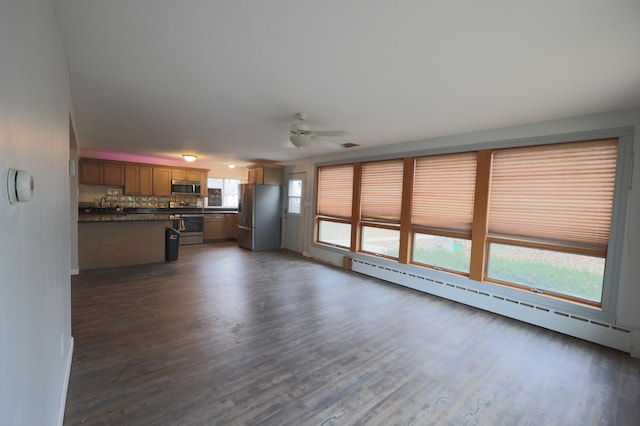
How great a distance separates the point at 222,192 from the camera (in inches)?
381

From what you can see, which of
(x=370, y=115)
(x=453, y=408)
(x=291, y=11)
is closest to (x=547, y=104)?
(x=370, y=115)

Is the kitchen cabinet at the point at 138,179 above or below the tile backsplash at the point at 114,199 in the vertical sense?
above

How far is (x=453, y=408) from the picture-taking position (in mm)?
2107

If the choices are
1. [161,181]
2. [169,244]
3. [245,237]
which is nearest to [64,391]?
[169,244]

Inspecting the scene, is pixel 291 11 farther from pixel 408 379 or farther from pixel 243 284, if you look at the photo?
pixel 243 284

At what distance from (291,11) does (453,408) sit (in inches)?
115

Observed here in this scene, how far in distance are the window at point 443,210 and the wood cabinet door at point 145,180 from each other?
7.24 meters

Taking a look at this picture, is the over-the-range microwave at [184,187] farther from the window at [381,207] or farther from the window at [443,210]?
the window at [443,210]

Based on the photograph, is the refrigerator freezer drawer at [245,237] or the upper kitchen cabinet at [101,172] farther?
the refrigerator freezer drawer at [245,237]

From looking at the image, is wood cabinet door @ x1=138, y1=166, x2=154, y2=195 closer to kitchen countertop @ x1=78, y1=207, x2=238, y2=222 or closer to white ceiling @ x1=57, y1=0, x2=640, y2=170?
kitchen countertop @ x1=78, y1=207, x2=238, y2=222

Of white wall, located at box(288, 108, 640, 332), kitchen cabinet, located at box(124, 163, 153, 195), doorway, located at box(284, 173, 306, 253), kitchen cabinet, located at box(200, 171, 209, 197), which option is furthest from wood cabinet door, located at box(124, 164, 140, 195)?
white wall, located at box(288, 108, 640, 332)

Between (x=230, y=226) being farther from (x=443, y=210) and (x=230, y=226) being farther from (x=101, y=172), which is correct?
(x=443, y=210)

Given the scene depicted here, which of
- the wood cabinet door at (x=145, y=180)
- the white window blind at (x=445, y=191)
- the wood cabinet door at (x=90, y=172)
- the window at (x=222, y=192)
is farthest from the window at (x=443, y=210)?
the wood cabinet door at (x=90, y=172)

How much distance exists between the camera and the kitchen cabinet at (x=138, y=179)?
7.71 meters
